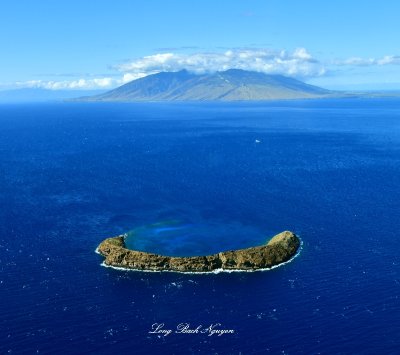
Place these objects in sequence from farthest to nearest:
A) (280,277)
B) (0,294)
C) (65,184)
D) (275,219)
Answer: (65,184)
(275,219)
(280,277)
(0,294)

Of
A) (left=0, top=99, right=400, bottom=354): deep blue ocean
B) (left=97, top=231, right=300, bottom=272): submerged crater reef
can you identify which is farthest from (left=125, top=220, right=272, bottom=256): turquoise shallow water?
(left=97, top=231, right=300, bottom=272): submerged crater reef

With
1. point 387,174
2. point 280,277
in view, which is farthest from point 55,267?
point 387,174

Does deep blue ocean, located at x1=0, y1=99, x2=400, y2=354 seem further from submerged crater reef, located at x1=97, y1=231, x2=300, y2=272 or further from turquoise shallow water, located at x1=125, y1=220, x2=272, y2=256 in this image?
submerged crater reef, located at x1=97, y1=231, x2=300, y2=272

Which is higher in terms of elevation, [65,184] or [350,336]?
[65,184]

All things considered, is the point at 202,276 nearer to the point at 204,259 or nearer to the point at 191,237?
the point at 204,259

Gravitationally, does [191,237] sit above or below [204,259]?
below

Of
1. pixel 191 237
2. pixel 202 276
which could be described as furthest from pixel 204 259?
pixel 191 237

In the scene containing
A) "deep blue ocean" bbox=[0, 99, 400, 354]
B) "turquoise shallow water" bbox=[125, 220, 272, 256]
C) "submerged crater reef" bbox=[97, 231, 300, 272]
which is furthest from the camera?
"turquoise shallow water" bbox=[125, 220, 272, 256]

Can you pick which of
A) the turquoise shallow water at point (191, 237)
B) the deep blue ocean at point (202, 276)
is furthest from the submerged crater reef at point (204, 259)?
the turquoise shallow water at point (191, 237)

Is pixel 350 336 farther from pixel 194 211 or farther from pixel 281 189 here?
pixel 281 189
